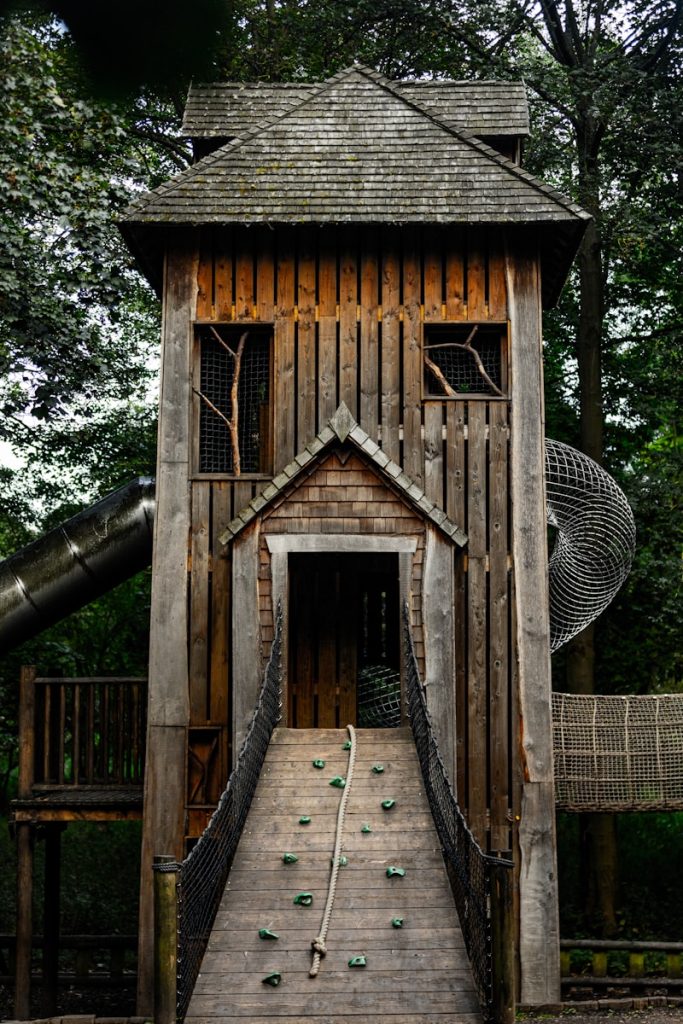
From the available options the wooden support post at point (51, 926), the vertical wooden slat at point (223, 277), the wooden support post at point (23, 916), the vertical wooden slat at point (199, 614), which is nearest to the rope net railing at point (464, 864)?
the vertical wooden slat at point (199, 614)

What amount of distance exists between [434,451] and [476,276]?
1.76 meters

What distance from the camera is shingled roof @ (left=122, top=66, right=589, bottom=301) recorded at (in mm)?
12062

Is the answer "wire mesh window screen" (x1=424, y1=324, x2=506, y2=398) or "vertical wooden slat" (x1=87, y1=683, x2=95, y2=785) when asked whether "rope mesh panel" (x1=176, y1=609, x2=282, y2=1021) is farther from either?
"wire mesh window screen" (x1=424, y1=324, x2=506, y2=398)

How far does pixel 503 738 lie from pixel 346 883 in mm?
3576

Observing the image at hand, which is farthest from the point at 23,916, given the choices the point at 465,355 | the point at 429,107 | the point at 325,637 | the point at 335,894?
the point at 429,107

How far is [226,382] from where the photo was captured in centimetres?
1284

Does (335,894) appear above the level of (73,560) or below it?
below

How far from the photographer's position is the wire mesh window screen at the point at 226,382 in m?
12.4

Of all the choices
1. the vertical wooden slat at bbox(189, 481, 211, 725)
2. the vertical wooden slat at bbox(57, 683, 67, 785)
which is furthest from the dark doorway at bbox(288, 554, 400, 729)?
the vertical wooden slat at bbox(57, 683, 67, 785)

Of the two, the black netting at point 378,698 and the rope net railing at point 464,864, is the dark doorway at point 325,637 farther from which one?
the rope net railing at point 464,864

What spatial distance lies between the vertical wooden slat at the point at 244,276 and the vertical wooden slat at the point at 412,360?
1.46 m

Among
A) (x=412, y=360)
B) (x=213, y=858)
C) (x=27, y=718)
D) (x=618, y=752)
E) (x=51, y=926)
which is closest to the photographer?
(x=213, y=858)

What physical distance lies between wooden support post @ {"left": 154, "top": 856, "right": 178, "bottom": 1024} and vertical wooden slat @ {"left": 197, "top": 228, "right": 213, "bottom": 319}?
6.67 meters

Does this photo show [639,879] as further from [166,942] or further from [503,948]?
[166,942]
